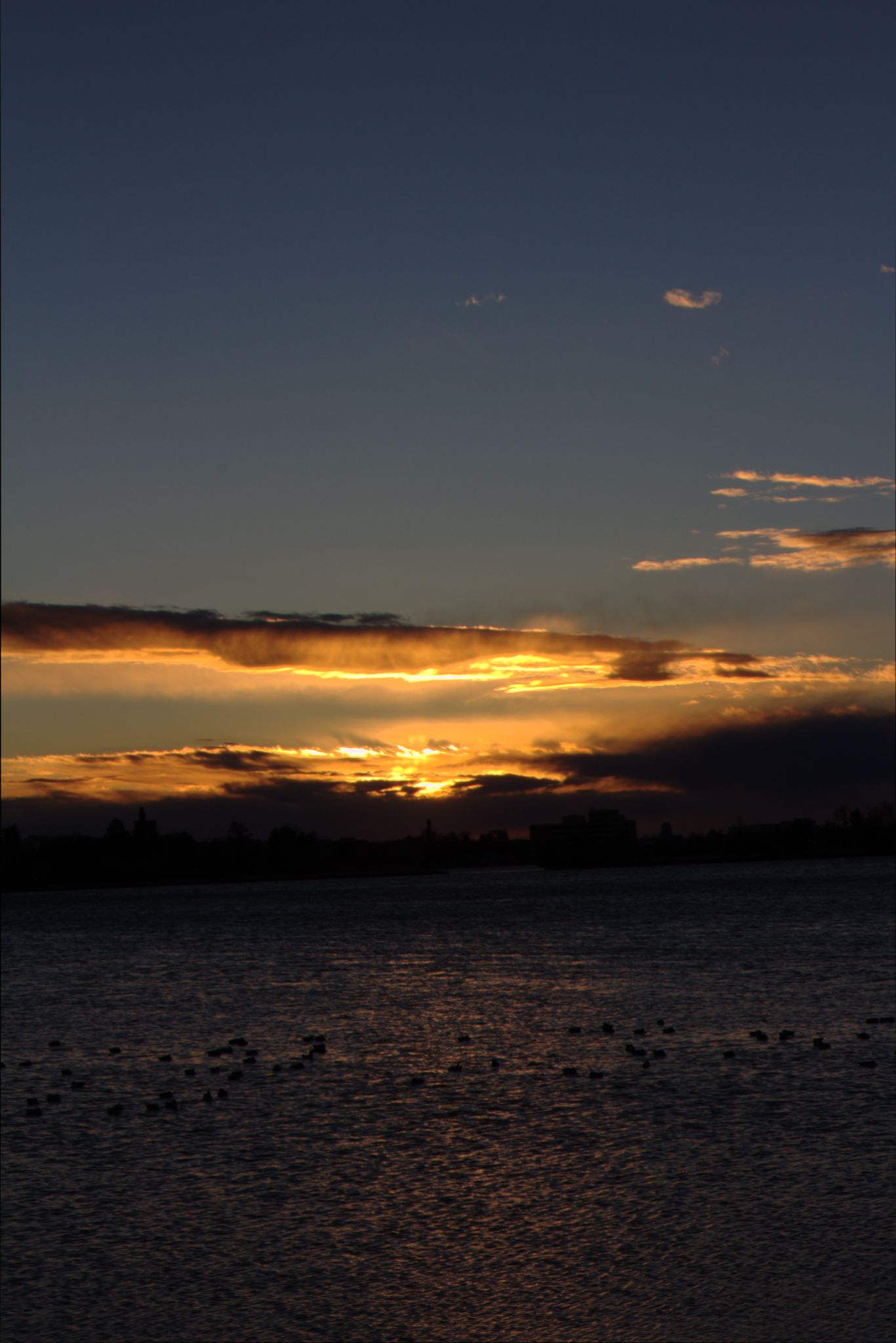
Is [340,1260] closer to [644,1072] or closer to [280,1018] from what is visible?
[644,1072]

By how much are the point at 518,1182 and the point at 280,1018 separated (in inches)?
1417

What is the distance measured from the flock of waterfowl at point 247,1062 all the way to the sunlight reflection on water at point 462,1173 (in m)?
0.30

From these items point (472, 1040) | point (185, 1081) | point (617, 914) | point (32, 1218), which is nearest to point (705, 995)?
point (472, 1040)

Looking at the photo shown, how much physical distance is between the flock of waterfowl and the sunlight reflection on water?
0.30 metres

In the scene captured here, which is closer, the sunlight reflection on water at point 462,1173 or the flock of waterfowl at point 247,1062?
the sunlight reflection on water at point 462,1173

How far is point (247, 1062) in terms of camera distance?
45.7 meters

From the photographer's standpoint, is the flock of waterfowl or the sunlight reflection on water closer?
the sunlight reflection on water

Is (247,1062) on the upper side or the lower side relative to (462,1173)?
lower

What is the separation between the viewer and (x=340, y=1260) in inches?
930

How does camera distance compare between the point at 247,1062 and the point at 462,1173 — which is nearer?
the point at 462,1173

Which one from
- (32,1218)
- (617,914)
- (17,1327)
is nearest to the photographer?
(17,1327)

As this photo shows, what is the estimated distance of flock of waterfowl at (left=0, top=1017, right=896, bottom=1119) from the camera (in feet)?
130

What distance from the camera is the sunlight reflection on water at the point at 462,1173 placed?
2095 centimetres

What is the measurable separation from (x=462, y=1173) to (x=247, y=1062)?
18.1 meters
